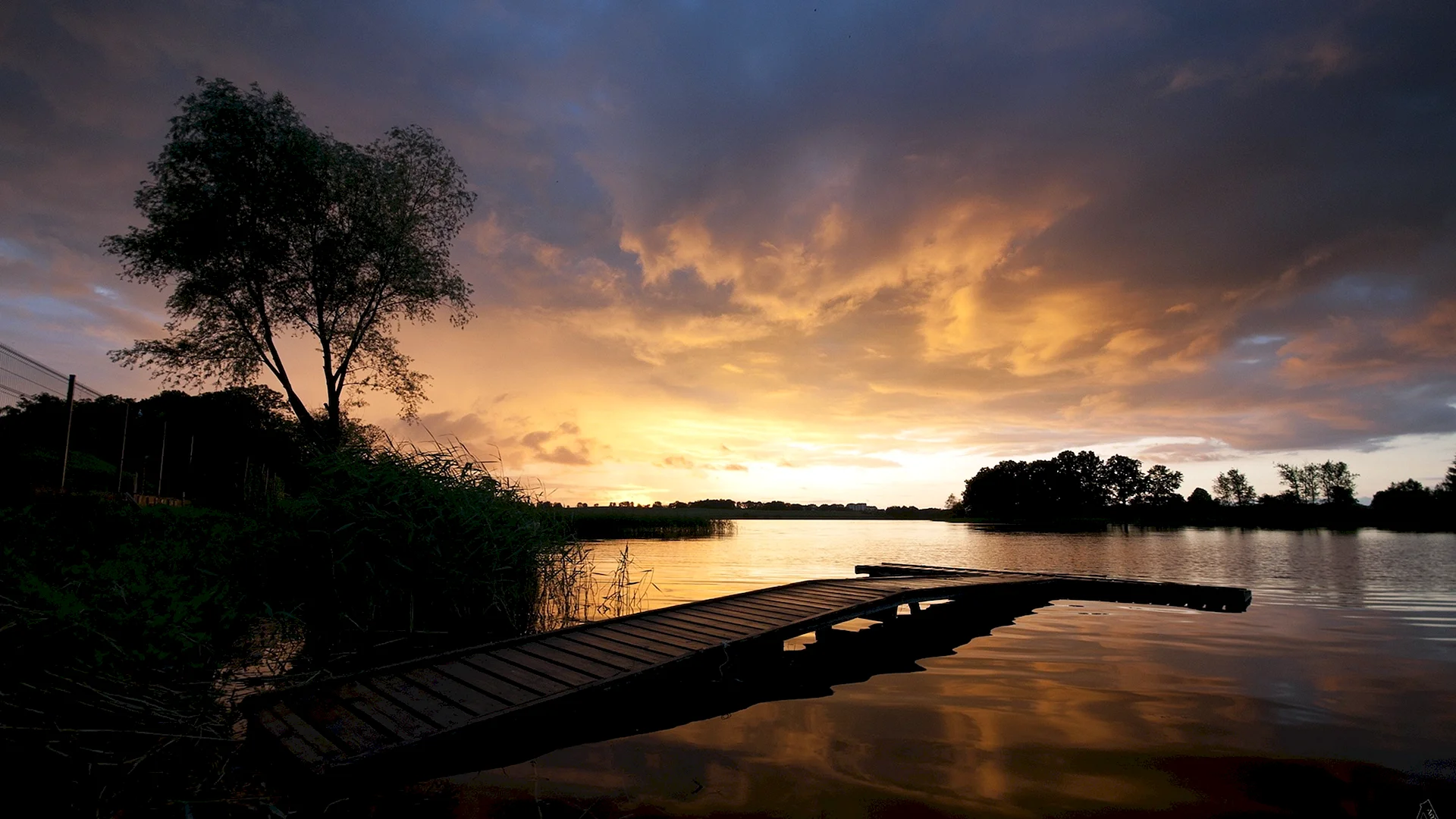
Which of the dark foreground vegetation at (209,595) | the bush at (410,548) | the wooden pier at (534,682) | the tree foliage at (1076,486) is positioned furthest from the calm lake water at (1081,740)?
the tree foliage at (1076,486)

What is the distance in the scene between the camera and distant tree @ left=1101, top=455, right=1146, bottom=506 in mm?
136875

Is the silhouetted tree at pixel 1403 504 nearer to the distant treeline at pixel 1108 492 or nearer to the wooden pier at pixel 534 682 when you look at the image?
the distant treeline at pixel 1108 492

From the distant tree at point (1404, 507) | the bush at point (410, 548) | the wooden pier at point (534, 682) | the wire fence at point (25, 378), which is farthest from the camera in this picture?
the distant tree at point (1404, 507)

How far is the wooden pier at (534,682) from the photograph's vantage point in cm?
481

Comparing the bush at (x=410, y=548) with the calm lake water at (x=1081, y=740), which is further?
the bush at (x=410, y=548)

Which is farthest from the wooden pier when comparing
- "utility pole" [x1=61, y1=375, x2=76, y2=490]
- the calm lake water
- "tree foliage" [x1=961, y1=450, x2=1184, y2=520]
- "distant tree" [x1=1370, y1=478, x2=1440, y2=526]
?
"tree foliage" [x1=961, y1=450, x2=1184, y2=520]

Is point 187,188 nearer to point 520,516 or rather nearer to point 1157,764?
point 520,516

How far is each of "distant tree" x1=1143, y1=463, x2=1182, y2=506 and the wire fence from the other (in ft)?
522

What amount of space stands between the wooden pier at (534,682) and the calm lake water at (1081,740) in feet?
1.75

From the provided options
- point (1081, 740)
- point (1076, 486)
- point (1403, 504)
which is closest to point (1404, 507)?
point (1403, 504)

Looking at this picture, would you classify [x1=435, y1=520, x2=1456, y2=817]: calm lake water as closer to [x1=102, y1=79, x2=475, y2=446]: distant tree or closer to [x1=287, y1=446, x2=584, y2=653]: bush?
[x1=287, y1=446, x2=584, y2=653]: bush

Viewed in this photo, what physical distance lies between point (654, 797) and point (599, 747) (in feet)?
4.48

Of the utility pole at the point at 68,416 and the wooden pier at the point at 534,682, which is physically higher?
the utility pole at the point at 68,416

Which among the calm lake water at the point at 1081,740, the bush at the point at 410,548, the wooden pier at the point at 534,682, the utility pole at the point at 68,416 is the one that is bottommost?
the calm lake water at the point at 1081,740
